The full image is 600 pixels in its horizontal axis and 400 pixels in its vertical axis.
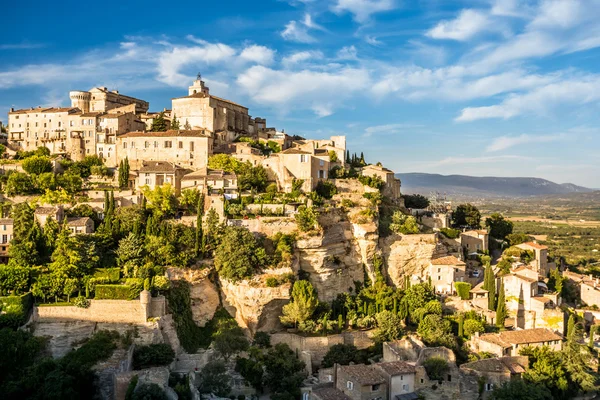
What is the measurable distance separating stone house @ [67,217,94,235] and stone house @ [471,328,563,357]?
27.9 m

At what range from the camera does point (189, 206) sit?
46.2m

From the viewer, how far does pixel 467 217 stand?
62156mm

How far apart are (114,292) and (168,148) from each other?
21644 mm

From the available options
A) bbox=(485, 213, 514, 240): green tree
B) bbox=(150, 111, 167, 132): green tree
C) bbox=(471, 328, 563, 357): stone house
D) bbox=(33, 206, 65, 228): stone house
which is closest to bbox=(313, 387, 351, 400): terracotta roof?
bbox=(471, 328, 563, 357): stone house

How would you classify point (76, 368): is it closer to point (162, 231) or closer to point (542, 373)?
point (162, 231)

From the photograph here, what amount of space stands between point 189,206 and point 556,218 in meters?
175

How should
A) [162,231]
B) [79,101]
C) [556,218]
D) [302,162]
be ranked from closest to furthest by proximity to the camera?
1. [162,231]
2. [302,162]
3. [79,101]
4. [556,218]

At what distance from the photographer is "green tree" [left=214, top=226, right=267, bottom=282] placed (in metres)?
39.7

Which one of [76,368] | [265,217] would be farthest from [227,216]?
[76,368]

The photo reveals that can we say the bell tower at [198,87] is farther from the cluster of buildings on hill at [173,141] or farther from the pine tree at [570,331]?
the pine tree at [570,331]

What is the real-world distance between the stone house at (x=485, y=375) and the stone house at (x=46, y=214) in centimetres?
2894

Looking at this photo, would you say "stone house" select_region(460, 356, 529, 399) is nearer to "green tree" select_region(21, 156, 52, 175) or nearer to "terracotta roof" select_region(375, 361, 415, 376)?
"terracotta roof" select_region(375, 361, 415, 376)

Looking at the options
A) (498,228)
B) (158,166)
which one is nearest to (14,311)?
(158,166)

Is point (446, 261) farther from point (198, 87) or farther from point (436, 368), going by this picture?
point (198, 87)
